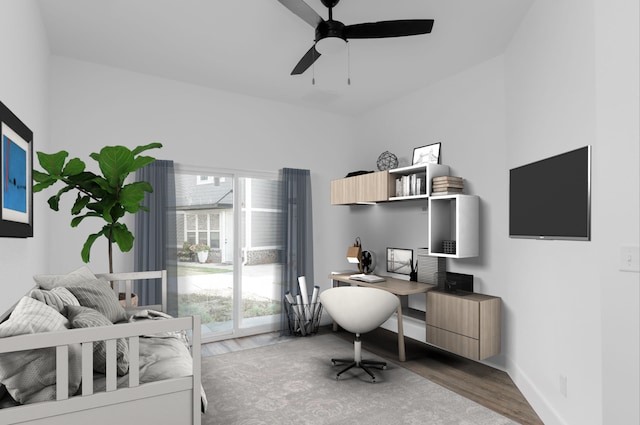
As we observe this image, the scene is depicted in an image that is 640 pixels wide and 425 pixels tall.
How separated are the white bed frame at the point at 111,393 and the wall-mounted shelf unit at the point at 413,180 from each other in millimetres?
2831

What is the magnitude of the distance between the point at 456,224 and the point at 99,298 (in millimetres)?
2920

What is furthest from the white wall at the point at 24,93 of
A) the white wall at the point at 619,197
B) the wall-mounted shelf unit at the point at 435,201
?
the wall-mounted shelf unit at the point at 435,201

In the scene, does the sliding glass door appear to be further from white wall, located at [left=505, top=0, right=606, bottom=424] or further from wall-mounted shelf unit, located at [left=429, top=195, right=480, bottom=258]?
white wall, located at [left=505, top=0, right=606, bottom=424]

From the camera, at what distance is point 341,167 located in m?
5.21

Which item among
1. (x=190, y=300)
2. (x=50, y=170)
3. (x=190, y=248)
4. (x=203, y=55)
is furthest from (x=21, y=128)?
(x=190, y=300)

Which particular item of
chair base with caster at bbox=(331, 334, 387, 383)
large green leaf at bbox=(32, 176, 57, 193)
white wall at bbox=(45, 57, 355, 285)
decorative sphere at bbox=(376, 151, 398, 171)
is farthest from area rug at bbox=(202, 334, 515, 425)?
decorative sphere at bbox=(376, 151, 398, 171)

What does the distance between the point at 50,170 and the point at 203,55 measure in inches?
66.7

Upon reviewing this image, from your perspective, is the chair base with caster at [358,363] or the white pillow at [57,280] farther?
the chair base with caster at [358,363]

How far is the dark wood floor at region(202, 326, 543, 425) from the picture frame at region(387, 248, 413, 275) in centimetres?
78

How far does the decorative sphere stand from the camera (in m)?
4.38

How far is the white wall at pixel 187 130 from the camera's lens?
3.47 meters

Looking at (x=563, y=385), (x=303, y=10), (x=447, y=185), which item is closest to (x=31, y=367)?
(x=303, y=10)

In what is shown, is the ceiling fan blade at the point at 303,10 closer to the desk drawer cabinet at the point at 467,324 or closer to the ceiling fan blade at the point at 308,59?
the ceiling fan blade at the point at 308,59

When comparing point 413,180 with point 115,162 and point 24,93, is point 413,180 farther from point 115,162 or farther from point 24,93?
point 24,93
